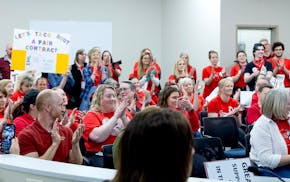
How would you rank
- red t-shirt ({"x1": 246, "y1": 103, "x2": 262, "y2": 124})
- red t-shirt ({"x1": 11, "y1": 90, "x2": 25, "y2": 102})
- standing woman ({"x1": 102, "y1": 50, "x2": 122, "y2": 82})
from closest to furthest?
red t-shirt ({"x1": 11, "y1": 90, "x2": 25, "y2": 102}) → red t-shirt ({"x1": 246, "y1": 103, "x2": 262, "y2": 124}) → standing woman ({"x1": 102, "y1": 50, "x2": 122, "y2": 82})

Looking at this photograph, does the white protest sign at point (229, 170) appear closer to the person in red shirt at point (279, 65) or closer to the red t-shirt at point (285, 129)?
the red t-shirt at point (285, 129)

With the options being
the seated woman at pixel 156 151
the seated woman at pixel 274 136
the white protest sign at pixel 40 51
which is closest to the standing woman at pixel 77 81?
the white protest sign at pixel 40 51

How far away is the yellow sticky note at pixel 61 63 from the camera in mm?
6960

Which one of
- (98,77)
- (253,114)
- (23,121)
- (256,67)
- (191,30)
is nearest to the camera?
(23,121)

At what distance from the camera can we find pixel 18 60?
6.77 m

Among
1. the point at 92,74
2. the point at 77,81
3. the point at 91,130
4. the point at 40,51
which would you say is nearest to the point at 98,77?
the point at 92,74

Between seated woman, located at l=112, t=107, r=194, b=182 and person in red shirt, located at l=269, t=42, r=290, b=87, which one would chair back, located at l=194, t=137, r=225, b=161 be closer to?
seated woman, located at l=112, t=107, r=194, b=182

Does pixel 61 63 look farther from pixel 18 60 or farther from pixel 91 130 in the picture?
pixel 91 130

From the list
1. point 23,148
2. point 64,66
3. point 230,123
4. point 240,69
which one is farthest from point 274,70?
point 23,148

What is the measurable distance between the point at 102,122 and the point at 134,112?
1050 millimetres

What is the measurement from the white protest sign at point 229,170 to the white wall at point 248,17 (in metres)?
6.89

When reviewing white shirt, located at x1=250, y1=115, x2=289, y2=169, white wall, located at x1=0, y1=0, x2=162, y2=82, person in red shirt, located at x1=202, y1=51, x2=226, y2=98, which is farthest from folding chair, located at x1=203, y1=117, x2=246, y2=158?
white wall, located at x1=0, y1=0, x2=162, y2=82

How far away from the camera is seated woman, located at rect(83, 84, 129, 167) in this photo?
4.12m

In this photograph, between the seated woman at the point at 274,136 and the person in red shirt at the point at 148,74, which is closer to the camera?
the seated woman at the point at 274,136
